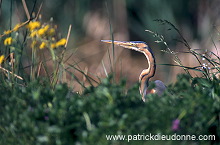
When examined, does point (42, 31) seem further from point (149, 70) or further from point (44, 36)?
point (149, 70)

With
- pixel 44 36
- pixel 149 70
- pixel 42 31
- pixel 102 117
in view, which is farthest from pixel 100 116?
pixel 149 70

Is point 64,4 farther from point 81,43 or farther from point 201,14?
point 201,14

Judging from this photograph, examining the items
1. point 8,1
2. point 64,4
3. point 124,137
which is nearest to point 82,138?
point 124,137

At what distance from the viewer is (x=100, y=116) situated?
9.27ft

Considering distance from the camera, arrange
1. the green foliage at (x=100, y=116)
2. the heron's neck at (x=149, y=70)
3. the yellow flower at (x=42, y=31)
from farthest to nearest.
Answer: the heron's neck at (x=149, y=70) → the yellow flower at (x=42, y=31) → the green foliage at (x=100, y=116)

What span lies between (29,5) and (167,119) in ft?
23.8

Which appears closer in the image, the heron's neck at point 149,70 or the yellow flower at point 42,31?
the yellow flower at point 42,31

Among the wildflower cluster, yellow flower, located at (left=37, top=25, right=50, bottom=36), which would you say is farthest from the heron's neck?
yellow flower, located at (left=37, top=25, right=50, bottom=36)

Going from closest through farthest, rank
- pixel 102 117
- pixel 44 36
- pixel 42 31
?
pixel 102 117 → pixel 42 31 → pixel 44 36

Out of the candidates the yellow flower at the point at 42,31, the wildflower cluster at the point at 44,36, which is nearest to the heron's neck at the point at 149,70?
the wildflower cluster at the point at 44,36

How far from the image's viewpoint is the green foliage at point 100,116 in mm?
2754

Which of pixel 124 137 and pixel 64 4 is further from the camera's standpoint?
pixel 64 4

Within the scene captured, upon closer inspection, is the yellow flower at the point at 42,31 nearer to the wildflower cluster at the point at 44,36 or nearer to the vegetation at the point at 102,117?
the wildflower cluster at the point at 44,36

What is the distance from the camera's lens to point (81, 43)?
10.9 metres
